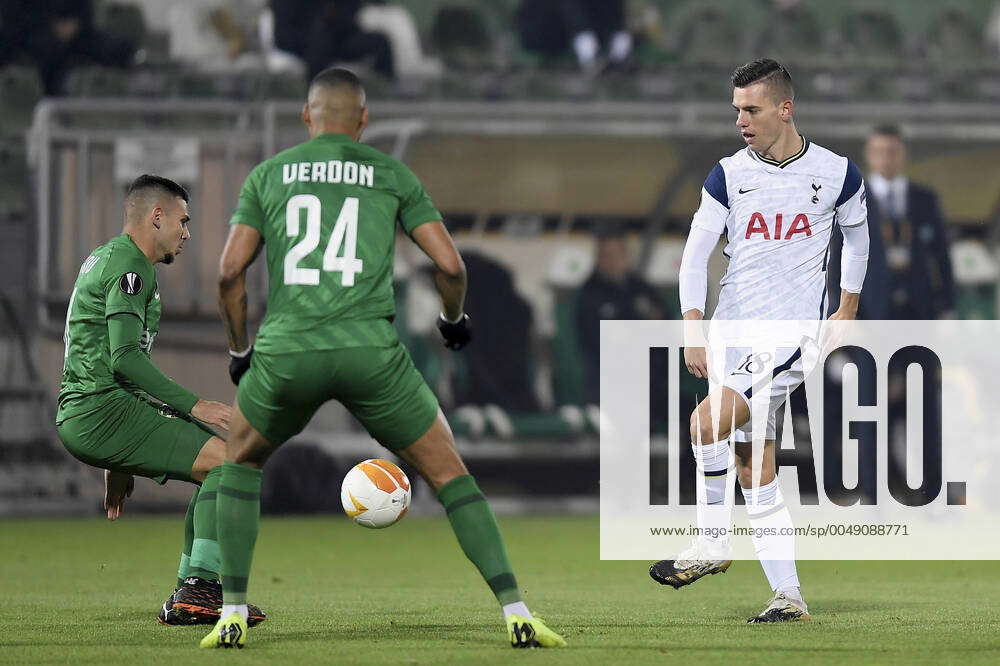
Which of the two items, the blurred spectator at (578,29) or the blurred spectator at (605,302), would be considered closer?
the blurred spectator at (605,302)

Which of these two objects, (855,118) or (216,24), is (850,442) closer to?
(855,118)

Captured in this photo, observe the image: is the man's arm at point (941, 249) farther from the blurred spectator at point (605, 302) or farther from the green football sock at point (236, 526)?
the green football sock at point (236, 526)

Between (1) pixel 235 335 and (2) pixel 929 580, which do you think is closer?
(1) pixel 235 335

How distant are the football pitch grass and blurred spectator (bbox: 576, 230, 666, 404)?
2.29 metres

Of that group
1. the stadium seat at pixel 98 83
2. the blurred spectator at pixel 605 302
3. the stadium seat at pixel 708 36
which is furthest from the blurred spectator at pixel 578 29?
the stadium seat at pixel 98 83

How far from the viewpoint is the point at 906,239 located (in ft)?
40.0

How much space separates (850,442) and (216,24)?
6.61 metres

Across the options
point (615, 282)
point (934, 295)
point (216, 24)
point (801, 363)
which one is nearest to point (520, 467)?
point (615, 282)

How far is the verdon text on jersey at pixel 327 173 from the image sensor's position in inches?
222

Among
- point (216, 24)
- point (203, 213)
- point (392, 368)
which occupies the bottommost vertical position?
point (392, 368)

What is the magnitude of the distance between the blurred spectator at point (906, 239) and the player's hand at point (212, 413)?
6306mm

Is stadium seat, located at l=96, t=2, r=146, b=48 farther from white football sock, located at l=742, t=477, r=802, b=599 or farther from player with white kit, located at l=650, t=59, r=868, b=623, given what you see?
white football sock, located at l=742, t=477, r=802, b=599

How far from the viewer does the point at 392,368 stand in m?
5.65

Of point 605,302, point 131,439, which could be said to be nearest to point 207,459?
point 131,439
